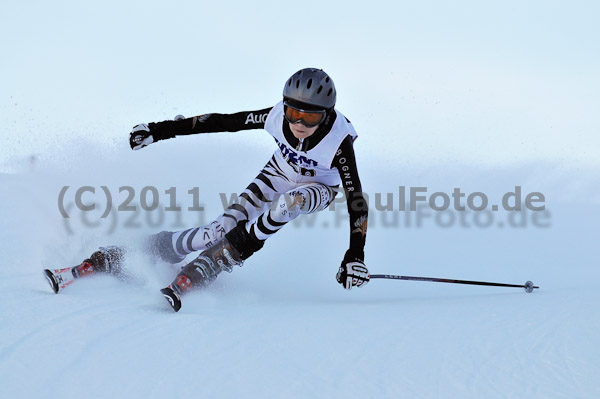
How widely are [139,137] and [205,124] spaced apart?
510mm

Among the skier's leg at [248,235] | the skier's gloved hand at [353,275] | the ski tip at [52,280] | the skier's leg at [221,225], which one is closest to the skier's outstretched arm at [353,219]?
the skier's gloved hand at [353,275]

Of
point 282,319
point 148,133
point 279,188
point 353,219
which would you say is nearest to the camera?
point 282,319

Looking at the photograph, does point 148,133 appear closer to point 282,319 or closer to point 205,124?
point 205,124

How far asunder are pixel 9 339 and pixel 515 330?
265 centimetres

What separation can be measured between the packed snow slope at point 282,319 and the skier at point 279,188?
17cm

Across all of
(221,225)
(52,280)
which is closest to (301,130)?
Answer: (221,225)

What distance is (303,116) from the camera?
3.64 meters

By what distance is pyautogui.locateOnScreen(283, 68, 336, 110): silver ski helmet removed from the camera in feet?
11.7

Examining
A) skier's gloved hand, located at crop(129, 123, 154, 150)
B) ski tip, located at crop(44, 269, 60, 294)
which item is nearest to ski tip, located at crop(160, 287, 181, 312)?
ski tip, located at crop(44, 269, 60, 294)

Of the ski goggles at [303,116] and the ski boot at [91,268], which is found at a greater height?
the ski goggles at [303,116]

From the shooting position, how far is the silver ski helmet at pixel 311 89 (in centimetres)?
358

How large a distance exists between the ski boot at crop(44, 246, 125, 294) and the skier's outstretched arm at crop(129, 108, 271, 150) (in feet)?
2.80

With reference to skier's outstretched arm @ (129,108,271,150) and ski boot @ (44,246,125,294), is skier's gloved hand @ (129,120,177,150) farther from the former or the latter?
ski boot @ (44,246,125,294)

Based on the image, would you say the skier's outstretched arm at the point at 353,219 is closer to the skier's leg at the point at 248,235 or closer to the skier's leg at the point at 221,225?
the skier's leg at the point at 248,235
